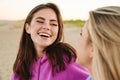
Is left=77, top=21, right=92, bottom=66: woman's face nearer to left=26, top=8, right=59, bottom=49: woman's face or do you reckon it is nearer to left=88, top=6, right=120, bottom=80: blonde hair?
left=88, top=6, right=120, bottom=80: blonde hair

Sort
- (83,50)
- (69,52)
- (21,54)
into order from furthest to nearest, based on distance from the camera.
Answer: (21,54)
(69,52)
(83,50)

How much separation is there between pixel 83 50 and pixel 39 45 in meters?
1.21

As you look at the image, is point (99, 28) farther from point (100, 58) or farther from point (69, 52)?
point (69, 52)

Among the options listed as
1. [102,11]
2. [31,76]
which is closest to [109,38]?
[102,11]

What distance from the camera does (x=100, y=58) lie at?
1947 mm

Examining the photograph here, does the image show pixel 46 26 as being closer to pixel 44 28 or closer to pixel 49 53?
pixel 44 28

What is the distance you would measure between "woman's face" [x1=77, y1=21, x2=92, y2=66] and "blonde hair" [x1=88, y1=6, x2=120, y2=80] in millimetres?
148

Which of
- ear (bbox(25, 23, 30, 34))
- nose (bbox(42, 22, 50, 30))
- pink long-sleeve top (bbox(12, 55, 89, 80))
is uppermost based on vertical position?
nose (bbox(42, 22, 50, 30))

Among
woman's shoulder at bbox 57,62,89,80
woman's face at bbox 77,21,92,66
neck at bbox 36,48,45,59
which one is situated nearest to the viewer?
woman's face at bbox 77,21,92,66

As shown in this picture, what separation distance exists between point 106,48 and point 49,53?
4.98 ft

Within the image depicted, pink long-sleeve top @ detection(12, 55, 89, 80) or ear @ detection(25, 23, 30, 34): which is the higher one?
ear @ detection(25, 23, 30, 34)

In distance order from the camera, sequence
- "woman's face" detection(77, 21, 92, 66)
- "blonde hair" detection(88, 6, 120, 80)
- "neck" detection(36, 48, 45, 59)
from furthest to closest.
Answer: "neck" detection(36, 48, 45, 59) < "woman's face" detection(77, 21, 92, 66) < "blonde hair" detection(88, 6, 120, 80)

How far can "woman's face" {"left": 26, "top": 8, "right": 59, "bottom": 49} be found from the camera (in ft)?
10.8

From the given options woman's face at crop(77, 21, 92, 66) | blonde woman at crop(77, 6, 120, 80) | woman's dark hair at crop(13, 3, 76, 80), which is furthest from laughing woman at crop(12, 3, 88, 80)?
blonde woman at crop(77, 6, 120, 80)
